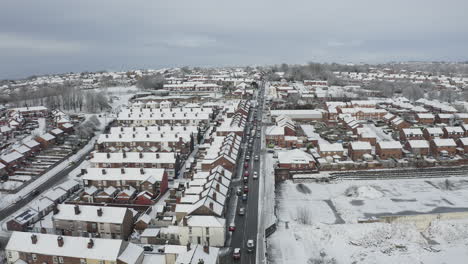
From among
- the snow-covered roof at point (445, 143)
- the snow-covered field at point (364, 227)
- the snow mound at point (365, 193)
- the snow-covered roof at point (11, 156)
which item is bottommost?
the snow-covered field at point (364, 227)

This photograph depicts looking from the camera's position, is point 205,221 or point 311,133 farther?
point 311,133

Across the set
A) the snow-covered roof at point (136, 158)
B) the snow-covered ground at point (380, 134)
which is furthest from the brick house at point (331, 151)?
the snow-covered roof at point (136, 158)

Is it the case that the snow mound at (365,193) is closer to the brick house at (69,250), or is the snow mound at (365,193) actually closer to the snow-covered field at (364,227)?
the snow-covered field at (364,227)

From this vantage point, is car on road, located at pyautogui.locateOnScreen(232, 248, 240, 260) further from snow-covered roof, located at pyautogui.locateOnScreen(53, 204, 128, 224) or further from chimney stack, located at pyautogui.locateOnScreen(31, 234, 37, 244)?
chimney stack, located at pyautogui.locateOnScreen(31, 234, 37, 244)

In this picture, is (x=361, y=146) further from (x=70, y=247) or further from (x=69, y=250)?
(x=69, y=250)

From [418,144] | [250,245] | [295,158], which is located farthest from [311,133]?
[250,245]

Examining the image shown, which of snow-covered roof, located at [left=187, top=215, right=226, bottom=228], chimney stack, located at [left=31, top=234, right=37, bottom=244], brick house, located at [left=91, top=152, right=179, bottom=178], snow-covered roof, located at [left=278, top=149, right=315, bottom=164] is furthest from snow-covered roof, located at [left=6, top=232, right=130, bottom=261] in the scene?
snow-covered roof, located at [left=278, top=149, right=315, bottom=164]

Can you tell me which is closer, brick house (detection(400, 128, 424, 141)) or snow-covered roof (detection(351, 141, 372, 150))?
snow-covered roof (detection(351, 141, 372, 150))

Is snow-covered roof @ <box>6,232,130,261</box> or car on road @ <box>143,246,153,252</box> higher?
snow-covered roof @ <box>6,232,130,261</box>
